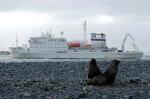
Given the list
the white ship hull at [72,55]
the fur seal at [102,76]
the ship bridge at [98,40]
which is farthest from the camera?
the ship bridge at [98,40]

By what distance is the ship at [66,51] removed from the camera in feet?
300

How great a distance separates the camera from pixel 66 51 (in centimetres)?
9338

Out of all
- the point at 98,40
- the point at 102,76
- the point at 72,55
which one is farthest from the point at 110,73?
the point at 98,40

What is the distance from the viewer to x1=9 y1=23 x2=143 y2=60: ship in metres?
91.3

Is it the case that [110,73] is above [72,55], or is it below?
above

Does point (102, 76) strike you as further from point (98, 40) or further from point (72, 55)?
point (98, 40)

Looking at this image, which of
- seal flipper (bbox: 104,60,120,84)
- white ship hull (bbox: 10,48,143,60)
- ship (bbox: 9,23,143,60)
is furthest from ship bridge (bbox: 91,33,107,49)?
seal flipper (bbox: 104,60,120,84)

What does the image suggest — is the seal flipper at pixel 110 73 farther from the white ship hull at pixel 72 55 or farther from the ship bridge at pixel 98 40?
the ship bridge at pixel 98 40

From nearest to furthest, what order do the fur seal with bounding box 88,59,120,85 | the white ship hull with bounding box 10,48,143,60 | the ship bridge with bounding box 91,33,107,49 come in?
the fur seal with bounding box 88,59,120,85 < the white ship hull with bounding box 10,48,143,60 < the ship bridge with bounding box 91,33,107,49

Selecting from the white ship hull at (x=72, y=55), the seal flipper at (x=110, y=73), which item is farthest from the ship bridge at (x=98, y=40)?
the seal flipper at (x=110, y=73)

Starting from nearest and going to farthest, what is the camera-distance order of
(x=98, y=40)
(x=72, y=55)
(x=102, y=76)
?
1. (x=102, y=76)
2. (x=72, y=55)
3. (x=98, y=40)

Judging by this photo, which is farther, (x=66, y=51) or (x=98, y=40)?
(x=98, y=40)

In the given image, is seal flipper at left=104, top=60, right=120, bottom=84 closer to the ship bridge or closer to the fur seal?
the fur seal

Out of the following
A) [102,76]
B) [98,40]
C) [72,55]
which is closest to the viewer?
[102,76]
